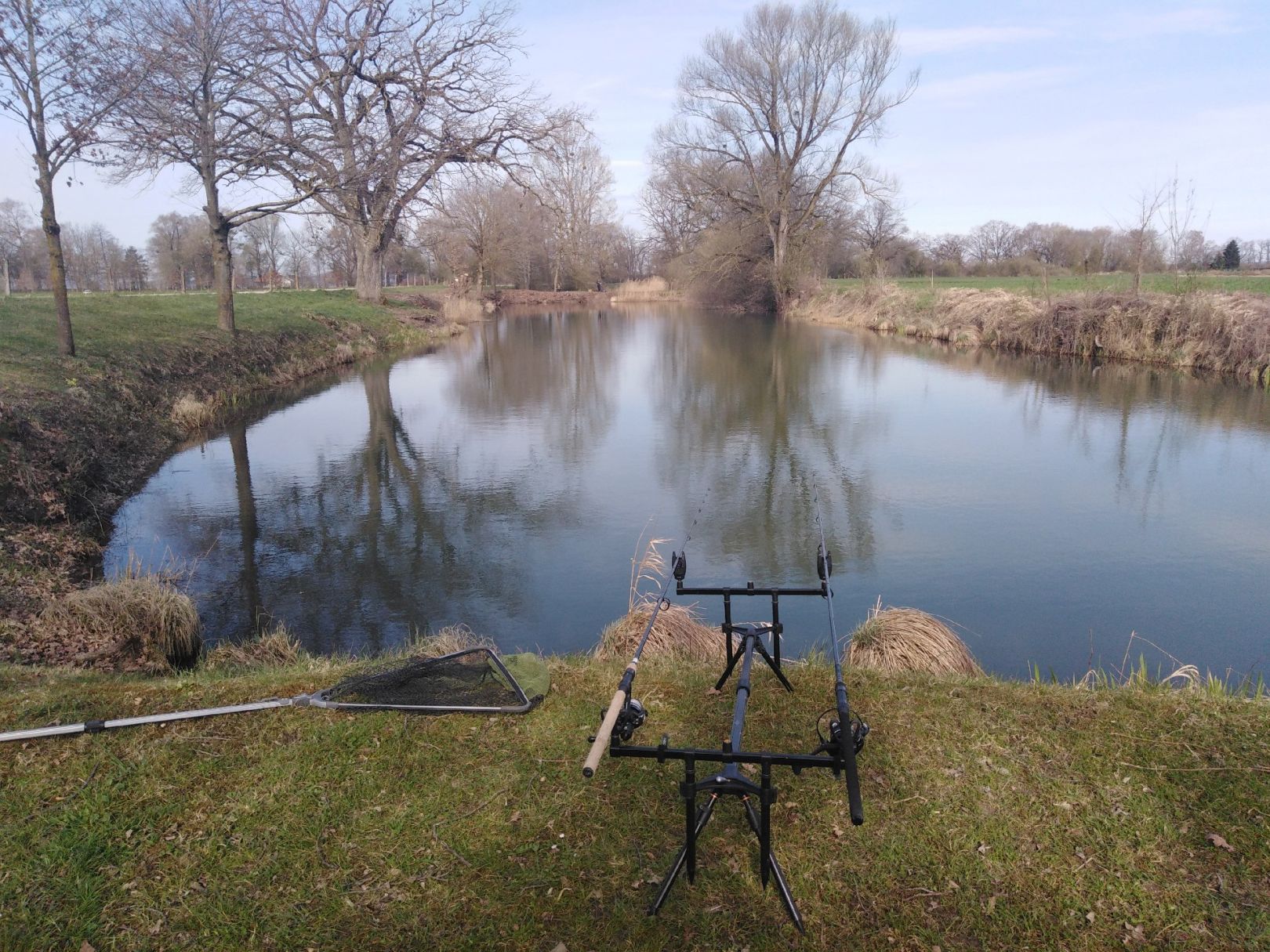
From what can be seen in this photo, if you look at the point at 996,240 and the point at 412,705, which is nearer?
the point at 412,705

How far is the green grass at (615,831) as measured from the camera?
2770 mm

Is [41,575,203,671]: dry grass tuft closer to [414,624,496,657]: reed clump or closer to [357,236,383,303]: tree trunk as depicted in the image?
[414,624,496,657]: reed clump

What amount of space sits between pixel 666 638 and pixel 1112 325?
747 inches

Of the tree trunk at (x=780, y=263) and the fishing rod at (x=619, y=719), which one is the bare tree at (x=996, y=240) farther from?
the fishing rod at (x=619, y=719)

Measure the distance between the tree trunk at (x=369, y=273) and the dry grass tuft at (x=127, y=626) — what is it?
27222 mm

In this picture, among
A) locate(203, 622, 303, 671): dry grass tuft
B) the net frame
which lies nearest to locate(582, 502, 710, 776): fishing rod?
the net frame

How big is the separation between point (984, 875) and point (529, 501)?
701 cm

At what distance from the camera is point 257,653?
5.62 m

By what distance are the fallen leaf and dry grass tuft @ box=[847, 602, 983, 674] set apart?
1.94m

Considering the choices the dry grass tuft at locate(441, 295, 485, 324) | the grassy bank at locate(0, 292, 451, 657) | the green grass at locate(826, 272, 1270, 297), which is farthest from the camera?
the dry grass tuft at locate(441, 295, 485, 324)

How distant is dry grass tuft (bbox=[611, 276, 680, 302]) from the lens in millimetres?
56531

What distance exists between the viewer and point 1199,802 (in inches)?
127

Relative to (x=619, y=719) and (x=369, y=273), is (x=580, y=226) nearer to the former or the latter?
(x=369, y=273)

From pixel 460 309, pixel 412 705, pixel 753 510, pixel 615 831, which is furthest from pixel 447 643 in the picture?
pixel 460 309
